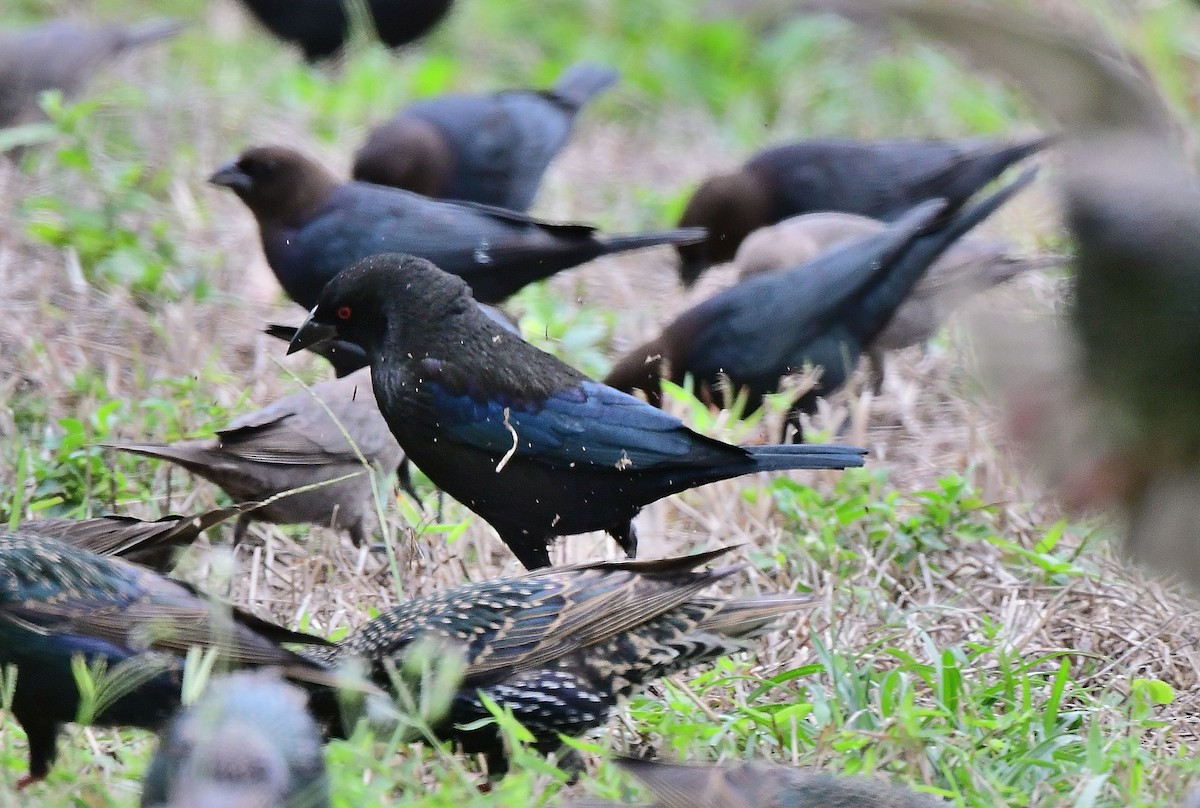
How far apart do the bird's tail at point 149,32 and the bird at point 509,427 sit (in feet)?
16.5

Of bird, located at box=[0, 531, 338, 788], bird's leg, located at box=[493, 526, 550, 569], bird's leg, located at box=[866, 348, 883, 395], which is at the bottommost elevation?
bird's leg, located at box=[866, 348, 883, 395]

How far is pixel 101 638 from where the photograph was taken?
3.61 meters

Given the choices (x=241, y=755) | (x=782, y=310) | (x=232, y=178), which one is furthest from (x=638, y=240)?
(x=241, y=755)

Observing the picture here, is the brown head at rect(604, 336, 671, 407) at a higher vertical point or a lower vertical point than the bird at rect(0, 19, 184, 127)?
lower

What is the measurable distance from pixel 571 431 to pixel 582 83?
15.4 ft

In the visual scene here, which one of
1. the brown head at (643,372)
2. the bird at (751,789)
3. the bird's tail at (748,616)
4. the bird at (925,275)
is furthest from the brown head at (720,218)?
the bird at (751,789)

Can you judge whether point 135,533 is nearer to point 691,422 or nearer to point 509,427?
point 509,427

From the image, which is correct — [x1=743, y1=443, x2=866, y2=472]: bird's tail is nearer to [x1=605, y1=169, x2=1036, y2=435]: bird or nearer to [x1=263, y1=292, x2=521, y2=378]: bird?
[x1=263, y1=292, x2=521, y2=378]: bird

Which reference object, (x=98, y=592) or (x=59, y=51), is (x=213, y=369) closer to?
(x=98, y=592)

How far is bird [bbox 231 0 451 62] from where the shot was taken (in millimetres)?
9711

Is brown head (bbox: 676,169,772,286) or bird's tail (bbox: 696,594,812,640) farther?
brown head (bbox: 676,169,772,286)

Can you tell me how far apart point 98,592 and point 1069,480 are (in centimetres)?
225

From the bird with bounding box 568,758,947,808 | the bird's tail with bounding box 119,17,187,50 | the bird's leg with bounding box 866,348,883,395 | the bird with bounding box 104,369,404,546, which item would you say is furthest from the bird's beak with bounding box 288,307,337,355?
the bird's tail with bounding box 119,17,187,50

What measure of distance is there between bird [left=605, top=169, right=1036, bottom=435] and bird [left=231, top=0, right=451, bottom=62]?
162 inches
